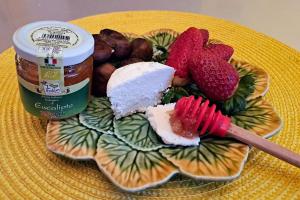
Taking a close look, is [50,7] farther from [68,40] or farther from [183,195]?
[183,195]

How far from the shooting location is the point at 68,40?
0.60m

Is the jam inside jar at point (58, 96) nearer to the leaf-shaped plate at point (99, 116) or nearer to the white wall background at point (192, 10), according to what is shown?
the leaf-shaped plate at point (99, 116)

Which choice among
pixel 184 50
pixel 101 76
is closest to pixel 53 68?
pixel 101 76

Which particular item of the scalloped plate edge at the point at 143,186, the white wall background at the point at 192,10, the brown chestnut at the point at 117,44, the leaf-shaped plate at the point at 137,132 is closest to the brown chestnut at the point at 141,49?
the brown chestnut at the point at 117,44

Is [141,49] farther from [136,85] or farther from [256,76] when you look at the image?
[256,76]

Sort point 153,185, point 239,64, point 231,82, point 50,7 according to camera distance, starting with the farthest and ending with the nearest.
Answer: point 50,7 → point 239,64 → point 231,82 → point 153,185

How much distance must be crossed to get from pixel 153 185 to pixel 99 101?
208 millimetres

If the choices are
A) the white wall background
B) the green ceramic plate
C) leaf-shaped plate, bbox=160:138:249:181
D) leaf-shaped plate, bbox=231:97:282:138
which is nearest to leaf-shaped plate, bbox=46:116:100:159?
the green ceramic plate

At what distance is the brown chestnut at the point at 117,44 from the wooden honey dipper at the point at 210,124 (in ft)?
0.53

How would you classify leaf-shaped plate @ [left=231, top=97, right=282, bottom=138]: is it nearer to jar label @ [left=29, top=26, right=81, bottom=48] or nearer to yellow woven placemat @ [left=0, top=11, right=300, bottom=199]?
yellow woven placemat @ [left=0, top=11, right=300, bottom=199]

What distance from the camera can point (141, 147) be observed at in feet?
1.94

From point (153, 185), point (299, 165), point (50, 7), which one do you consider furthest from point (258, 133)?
point (50, 7)

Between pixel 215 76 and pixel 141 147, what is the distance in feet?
0.53

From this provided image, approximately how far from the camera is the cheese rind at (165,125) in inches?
23.2
